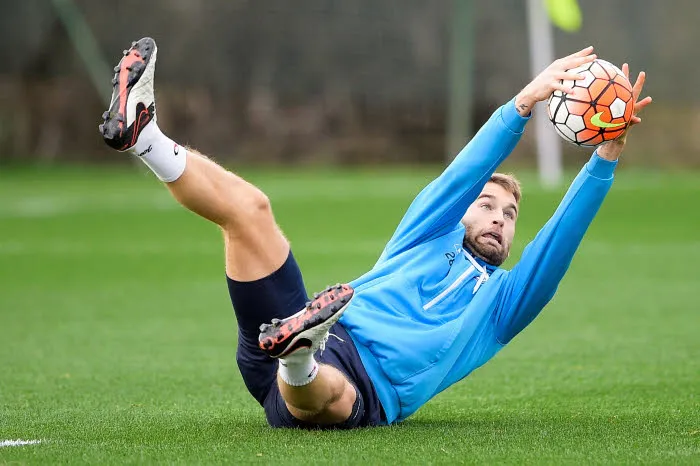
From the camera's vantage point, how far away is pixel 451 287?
192 inches

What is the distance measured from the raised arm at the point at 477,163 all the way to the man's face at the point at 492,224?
0.47 ft

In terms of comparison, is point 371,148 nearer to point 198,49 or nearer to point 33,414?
point 198,49

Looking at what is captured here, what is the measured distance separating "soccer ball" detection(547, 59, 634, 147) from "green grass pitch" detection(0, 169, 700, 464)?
119cm

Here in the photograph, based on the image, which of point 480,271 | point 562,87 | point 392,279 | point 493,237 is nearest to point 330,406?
point 392,279

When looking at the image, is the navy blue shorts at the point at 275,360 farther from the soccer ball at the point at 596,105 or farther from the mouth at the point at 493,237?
the soccer ball at the point at 596,105

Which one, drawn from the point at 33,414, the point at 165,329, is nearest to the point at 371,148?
the point at 165,329

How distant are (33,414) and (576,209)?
249cm

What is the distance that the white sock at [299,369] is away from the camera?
4.10 meters

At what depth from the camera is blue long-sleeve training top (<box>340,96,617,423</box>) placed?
4656 mm

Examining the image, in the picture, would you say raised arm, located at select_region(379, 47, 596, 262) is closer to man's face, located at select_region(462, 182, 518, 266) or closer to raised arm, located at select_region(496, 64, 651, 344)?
A: man's face, located at select_region(462, 182, 518, 266)

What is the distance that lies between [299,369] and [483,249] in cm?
124

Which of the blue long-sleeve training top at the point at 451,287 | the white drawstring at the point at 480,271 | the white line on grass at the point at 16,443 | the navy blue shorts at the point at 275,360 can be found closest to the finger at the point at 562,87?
the blue long-sleeve training top at the point at 451,287

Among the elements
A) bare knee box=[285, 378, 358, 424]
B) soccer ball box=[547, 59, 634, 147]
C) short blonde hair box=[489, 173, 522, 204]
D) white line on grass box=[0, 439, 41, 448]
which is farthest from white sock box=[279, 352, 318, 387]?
soccer ball box=[547, 59, 634, 147]

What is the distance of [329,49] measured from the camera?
76.4 ft
